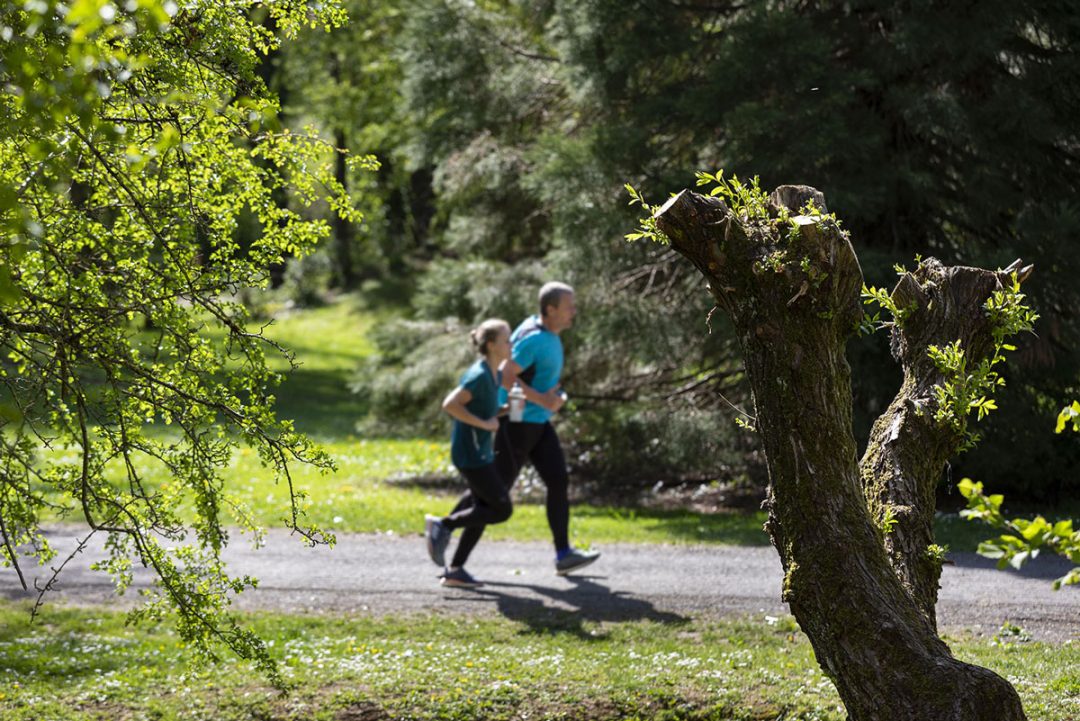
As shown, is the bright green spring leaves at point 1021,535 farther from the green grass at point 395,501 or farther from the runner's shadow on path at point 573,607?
the runner's shadow on path at point 573,607

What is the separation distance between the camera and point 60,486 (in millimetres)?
5707

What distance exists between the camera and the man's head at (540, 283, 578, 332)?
939cm

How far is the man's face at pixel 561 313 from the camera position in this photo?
9.40m

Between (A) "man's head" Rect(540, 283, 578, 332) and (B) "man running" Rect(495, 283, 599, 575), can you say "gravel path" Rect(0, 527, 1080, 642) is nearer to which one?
(B) "man running" Rect(495, 283, 599, 575)

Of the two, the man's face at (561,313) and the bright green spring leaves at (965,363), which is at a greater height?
the man's face at (561,313)

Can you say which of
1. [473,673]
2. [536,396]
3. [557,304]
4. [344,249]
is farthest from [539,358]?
[344,249]

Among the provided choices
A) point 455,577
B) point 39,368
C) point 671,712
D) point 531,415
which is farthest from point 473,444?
point 39,368

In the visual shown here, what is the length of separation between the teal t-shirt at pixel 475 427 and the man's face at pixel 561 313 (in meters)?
0.63

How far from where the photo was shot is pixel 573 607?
909 cm

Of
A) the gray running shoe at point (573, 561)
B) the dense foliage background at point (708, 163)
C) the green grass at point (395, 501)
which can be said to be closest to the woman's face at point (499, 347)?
the green grass at point (395, 501)

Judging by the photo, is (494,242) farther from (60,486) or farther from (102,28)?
(102,28)

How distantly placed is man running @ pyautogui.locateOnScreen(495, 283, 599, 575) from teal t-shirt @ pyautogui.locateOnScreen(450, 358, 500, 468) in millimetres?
264

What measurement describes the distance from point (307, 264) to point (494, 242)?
23.7 meters

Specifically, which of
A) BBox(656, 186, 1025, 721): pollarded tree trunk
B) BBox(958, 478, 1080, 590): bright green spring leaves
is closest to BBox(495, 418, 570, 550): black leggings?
BBox(656, 186, 1025, 721): pollarded tree trunk
